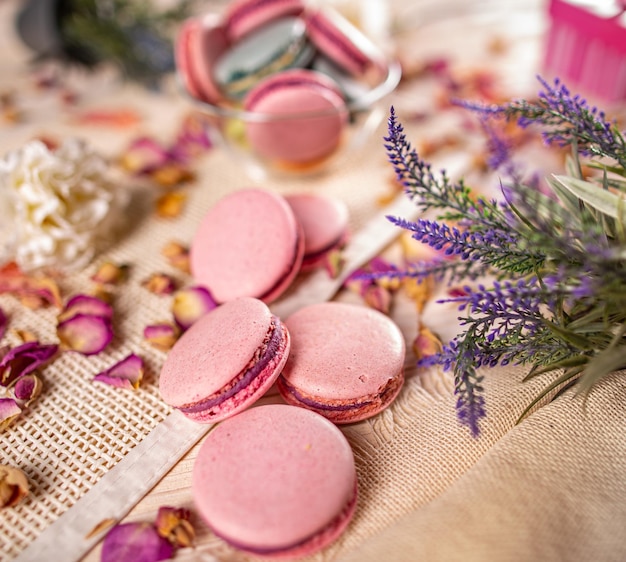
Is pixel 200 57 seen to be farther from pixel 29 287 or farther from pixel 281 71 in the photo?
pixel 29 287

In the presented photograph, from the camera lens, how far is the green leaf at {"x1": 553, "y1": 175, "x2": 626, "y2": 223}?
23.7 inches

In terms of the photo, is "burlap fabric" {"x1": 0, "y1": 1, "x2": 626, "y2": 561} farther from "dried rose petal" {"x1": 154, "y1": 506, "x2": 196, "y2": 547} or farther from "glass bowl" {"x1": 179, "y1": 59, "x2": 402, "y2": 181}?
Result: "glass bowl" {"x1": 179, "y1": 59, "x2": 402, "y2": 181}

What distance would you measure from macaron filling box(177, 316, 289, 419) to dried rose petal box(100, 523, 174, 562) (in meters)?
0.14

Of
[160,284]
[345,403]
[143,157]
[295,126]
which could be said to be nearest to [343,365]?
[345,403]

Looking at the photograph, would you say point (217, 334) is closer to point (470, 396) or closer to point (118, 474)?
point (118, 474)

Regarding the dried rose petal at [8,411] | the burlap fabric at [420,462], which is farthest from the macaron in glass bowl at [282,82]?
the dried rose petal at [8,411]

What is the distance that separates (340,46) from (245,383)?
0.73 meters

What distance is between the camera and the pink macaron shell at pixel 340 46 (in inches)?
45.1

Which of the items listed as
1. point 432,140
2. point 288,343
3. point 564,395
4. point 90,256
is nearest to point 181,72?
point 90,256

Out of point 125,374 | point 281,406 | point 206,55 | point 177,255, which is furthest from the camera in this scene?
point 206,55

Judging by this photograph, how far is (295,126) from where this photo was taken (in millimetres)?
1073

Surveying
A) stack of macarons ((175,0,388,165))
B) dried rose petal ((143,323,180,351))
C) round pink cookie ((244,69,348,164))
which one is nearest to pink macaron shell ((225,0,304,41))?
stack of macarons ((175,0,388,165))

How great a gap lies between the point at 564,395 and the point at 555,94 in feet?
1.16

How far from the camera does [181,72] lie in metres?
1.15
